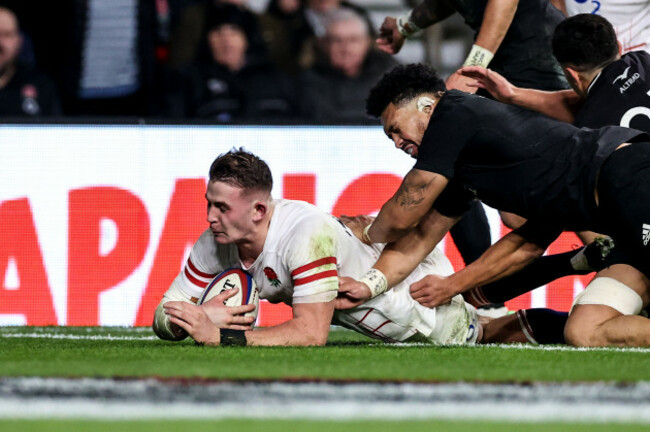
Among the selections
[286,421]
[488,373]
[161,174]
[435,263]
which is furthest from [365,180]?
[286,421]

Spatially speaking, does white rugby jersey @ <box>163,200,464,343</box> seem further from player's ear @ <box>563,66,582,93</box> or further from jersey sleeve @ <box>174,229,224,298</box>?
player's ear @ <box>563,66,582,93</box>

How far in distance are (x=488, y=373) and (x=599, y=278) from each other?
6.07 ft

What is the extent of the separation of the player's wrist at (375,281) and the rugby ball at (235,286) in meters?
0.48

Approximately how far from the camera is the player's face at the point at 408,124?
16.9 feet

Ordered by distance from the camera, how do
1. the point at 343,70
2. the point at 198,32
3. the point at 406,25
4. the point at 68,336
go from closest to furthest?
the point at 68,336, the point at 406,25, the point at 343,70, the point at 198,32

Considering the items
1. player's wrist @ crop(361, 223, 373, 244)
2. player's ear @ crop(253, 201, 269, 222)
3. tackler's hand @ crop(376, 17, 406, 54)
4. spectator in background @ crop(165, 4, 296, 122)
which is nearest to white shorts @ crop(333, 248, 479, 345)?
player's wrist @ crop(361, 223, 373, 244)

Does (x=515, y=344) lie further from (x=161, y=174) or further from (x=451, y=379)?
(x=161, y=174)

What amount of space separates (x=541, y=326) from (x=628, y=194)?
4.22ft

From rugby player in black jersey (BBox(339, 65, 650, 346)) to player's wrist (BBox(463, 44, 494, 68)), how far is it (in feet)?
1.85

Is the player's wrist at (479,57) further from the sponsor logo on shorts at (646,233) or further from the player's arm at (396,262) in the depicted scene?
the sponsor logo on shorts at (646,233)

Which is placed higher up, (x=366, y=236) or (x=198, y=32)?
(x=198, y=32)

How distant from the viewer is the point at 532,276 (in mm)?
5840

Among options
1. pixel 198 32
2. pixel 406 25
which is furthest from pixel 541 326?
pixel 198 32

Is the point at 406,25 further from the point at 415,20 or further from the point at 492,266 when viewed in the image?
the point at 492,266
